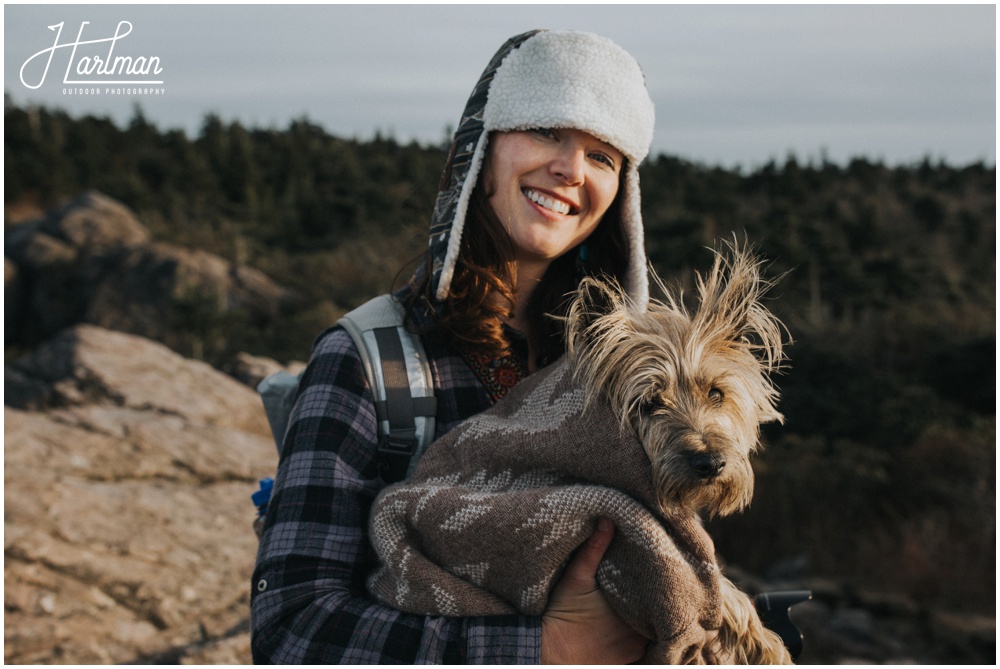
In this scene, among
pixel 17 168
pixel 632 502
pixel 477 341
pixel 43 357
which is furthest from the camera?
pixel 17 168

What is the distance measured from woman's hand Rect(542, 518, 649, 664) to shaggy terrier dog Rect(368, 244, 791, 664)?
4 centimetres

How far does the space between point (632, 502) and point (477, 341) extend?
0.87 meters

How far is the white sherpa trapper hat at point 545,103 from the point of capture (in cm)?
266

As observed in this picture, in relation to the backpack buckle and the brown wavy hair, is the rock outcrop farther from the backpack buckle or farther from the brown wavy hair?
the brown wavy hair

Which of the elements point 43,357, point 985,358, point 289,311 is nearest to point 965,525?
point 985,358

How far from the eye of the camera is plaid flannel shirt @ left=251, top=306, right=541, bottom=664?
210cm

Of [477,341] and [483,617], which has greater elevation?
[477,341]

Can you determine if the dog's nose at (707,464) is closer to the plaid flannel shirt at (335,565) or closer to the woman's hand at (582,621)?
the woman's hand at (582,621)

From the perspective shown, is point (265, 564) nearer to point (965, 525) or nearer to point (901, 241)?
point (965, 525)

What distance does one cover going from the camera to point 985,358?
58.8 feet

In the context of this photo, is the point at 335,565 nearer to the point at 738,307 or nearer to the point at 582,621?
the point at 582,621

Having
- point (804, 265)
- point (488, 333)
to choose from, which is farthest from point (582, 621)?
point (804, 265)

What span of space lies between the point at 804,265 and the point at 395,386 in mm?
24377

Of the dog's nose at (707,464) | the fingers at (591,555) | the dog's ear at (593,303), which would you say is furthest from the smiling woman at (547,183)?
the fingers at (591,555)
